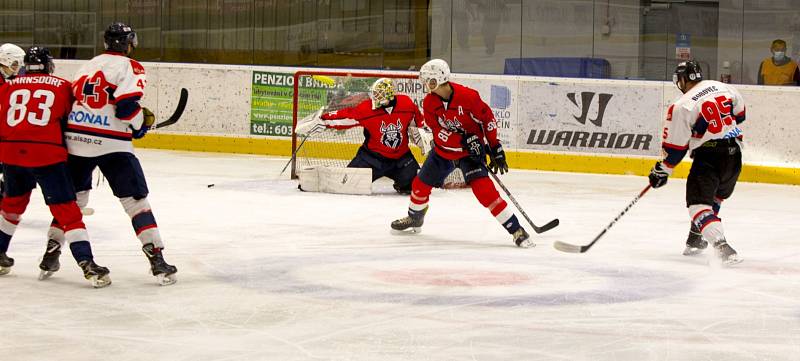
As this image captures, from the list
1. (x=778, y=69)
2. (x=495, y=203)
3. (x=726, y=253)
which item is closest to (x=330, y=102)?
(x=778, y=69)

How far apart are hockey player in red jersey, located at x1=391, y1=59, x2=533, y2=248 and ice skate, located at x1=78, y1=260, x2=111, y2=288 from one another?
7.41 feet

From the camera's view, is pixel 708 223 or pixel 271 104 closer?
pixel 708 223

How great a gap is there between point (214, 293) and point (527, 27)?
24.9 ft

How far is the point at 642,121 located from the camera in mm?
10641

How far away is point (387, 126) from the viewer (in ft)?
29.5

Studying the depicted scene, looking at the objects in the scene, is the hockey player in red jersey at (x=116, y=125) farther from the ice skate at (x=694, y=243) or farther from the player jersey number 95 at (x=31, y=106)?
the ice skate at (x=694, y=243)

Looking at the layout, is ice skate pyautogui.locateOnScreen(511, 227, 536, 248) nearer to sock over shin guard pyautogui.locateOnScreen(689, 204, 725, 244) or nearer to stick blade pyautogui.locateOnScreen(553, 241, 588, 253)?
stick blade pyautogui.locateOnScreen(553, 241, 588, 253)

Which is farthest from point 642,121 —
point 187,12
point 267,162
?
point 187,12

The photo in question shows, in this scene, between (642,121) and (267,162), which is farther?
(267,162)

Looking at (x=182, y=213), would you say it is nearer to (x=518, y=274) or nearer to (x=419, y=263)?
(x=419, y=263)

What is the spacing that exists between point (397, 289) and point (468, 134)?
1.67 meters

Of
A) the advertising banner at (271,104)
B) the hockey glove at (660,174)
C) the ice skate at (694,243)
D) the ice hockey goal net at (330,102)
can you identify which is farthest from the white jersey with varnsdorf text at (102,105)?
the advertising banner at (271,104)

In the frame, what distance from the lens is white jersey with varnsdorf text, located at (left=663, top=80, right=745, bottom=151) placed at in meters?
5.98

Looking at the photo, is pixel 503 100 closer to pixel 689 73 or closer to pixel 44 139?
pixel 689 73
